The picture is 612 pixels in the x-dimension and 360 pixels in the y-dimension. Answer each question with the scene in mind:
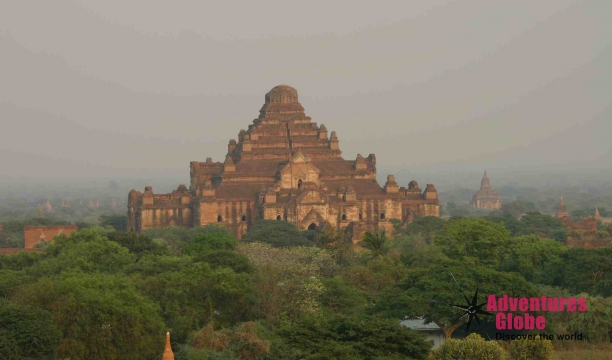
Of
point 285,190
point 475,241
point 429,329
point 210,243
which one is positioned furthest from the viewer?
point 285,190

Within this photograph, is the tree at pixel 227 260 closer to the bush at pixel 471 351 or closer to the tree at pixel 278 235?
the bush at pixel 471 351

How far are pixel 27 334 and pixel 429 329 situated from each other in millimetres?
15544

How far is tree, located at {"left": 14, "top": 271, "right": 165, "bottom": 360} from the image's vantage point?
38.8m

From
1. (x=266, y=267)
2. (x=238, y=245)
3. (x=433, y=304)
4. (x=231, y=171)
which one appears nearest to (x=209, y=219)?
(x=231, y=171)

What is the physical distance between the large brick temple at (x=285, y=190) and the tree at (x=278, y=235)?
184 inches

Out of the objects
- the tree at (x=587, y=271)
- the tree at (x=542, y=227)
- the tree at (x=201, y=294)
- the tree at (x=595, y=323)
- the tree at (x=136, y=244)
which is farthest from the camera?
the tree at (x=542, y=227)

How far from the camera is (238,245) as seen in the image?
69.7m

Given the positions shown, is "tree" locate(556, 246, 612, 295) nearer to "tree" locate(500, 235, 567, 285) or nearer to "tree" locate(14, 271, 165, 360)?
"tree" locate(500, 235, 567, 285)

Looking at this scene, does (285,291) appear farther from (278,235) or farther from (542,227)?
(542,227)

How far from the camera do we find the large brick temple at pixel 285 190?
88125 mm

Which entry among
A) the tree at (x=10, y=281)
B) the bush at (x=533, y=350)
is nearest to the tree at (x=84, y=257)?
the tree at (x=10, y=281)

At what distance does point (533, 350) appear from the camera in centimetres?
3797

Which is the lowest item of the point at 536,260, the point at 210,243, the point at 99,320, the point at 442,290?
the point at 99,320

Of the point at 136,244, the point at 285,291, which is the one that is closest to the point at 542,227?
the point at 136,244
